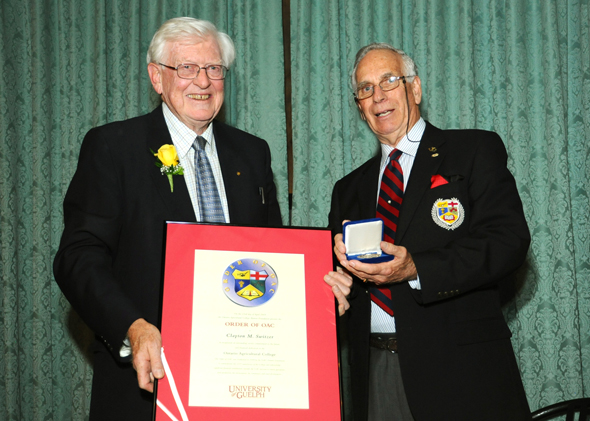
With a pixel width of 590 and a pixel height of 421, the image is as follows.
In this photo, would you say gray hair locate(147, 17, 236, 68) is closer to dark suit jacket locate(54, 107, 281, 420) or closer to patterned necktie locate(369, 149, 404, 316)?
dark suit jacket locate(54, 107, 281, 420)

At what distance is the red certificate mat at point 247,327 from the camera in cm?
176

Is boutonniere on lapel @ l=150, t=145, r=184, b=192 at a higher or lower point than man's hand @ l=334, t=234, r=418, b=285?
higher

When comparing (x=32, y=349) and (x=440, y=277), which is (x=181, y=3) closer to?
(x=32, y=349)

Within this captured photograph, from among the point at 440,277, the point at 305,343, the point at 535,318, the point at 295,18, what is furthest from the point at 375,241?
the point at 295,18

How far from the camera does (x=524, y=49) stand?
3508mm

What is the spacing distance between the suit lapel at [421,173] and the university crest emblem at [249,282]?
1.93 ft

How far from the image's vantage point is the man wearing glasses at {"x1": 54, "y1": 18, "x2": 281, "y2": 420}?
6.07 feet

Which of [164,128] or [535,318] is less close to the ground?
[164,128]

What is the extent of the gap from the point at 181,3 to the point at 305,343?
2677 mm

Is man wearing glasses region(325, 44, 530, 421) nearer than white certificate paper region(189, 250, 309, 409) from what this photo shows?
No

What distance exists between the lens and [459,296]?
2.18 meters

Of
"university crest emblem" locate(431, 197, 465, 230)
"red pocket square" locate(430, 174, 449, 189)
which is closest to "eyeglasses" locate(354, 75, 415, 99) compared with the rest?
"red pocket square" locate(430, 174, 449, 189)

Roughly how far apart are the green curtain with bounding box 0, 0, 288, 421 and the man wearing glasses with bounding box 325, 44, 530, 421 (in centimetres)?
134

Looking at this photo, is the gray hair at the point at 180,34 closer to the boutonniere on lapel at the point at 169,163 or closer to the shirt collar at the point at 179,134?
the shirt collar at the point at 179,134
